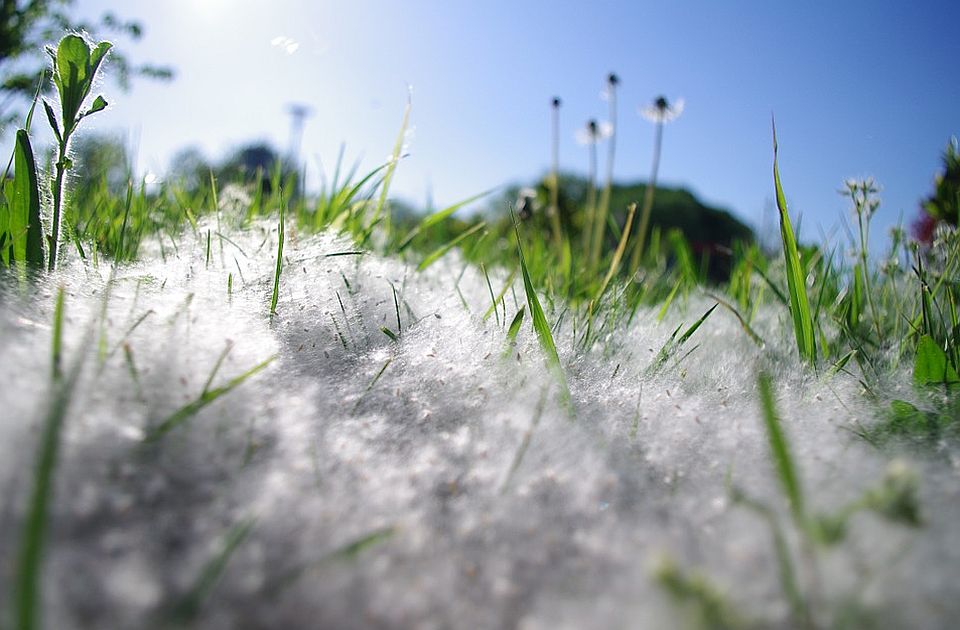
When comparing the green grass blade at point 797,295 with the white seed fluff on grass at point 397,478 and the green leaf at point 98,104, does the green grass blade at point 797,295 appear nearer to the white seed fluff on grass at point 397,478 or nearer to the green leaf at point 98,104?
the white seed fluff on grass at point 397,478

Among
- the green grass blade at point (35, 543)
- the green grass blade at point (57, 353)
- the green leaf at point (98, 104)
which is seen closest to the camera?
the green grass blade at point (35, 543)

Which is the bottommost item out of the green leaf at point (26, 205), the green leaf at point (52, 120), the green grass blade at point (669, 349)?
the green grass blade at point (669, 349)

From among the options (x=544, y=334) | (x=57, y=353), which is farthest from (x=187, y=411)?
(x=544, y=334)

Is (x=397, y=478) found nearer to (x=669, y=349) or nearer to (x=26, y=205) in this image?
(x=669, y=349)

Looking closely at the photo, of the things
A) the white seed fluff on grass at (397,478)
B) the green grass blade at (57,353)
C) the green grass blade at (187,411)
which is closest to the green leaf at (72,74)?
the white seed fluff on grass at (397,478)

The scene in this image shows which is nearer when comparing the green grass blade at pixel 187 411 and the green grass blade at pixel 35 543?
the green grass blade at pixel 35 543

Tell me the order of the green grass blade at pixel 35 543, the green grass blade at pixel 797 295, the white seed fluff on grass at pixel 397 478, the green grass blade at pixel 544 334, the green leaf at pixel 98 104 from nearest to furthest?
the green grass blade at pixel 35 543
the white seed fluff on grass at pixel 397 478
the green grass blade at pixel 544 334
the green leaf at pixel 98 104
the green grass blade at pixel 797 295

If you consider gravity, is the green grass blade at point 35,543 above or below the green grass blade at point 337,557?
above
